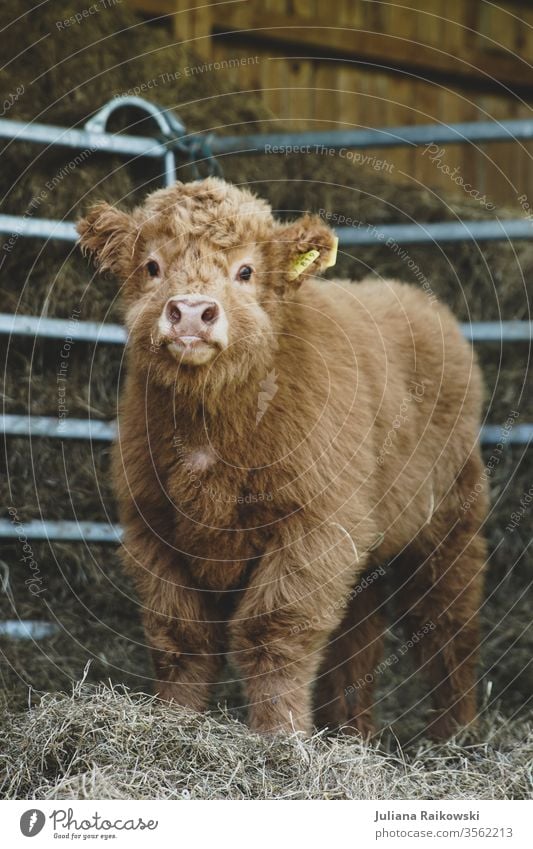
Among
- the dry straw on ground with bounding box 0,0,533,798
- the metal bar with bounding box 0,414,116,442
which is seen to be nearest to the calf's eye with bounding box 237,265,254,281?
the dry straw on ground with bounding box 0,0,533,798

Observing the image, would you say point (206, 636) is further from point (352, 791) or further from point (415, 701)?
point (415, 701)

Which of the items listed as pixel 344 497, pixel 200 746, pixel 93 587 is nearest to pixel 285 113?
pixel 93 587

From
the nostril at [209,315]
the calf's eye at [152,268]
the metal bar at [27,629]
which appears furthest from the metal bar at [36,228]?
the nostril at [209,315]

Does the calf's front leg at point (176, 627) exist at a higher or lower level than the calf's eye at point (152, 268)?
lower

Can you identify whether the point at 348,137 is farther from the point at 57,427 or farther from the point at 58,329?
the point at 57,427

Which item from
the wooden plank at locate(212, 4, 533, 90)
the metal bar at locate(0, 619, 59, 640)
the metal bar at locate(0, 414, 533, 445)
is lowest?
the metal bar at locate(0, 619, 59, 640)

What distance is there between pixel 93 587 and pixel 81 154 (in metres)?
1.72

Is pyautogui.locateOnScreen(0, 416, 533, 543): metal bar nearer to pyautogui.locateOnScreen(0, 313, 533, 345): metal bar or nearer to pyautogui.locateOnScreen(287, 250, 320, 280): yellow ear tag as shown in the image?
pyautogui.locateOnScreen(0, 313, 533, 345): metal bar

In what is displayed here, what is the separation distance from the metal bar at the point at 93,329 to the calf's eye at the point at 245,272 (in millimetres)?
1212

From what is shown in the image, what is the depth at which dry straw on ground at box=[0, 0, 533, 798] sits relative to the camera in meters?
4.31

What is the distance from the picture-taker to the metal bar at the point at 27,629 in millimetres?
4566

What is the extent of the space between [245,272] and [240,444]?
1.61ft

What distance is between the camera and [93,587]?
191 inches

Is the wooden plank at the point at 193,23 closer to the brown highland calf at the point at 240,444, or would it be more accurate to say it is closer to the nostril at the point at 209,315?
the brown highland calf at the point at 240,444
